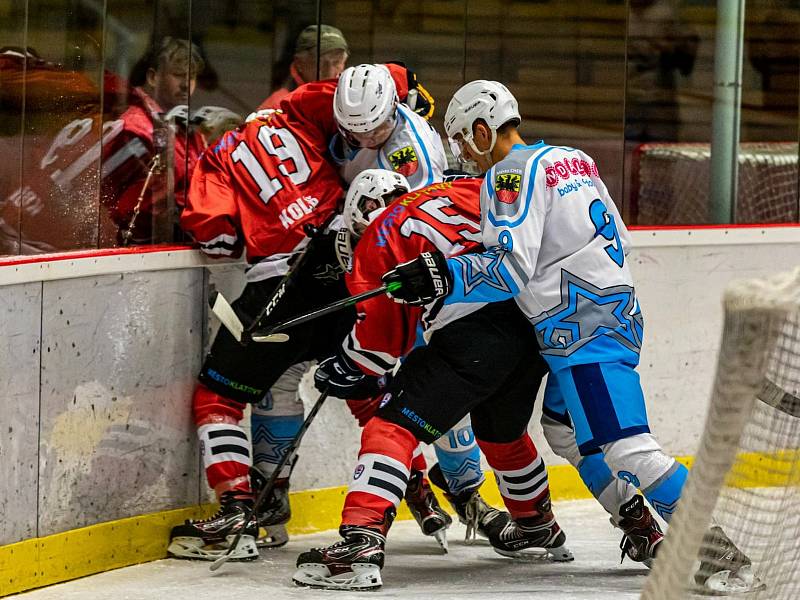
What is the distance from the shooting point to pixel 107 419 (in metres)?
4.17

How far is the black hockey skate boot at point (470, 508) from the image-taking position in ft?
14.8

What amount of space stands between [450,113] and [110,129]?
112cm

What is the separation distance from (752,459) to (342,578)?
1594mm

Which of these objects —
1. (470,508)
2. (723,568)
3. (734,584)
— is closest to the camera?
(723,568)

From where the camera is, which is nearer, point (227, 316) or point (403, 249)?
point (403, 249)

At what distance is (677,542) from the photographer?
2412 mm

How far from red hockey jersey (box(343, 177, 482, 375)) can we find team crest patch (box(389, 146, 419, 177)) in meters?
0.28

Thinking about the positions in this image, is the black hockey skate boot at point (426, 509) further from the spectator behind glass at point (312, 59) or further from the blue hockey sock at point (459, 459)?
the spectator behind glass at point (312, 59)

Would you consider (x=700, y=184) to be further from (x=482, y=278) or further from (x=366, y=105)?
(x=482, y=278)

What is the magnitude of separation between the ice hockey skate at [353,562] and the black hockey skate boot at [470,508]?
0.71m

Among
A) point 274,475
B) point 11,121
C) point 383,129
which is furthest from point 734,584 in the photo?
point 11,121

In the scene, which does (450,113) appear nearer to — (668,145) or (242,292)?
(242,292)

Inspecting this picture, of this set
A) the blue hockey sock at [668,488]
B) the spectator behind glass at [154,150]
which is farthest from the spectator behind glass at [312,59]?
the blue hockey sock at [668,488]

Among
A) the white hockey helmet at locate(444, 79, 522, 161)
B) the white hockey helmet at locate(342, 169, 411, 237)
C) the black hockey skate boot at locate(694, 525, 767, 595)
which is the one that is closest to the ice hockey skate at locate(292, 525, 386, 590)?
the white hockey helmet at locate(342, 169, 411, 237)
